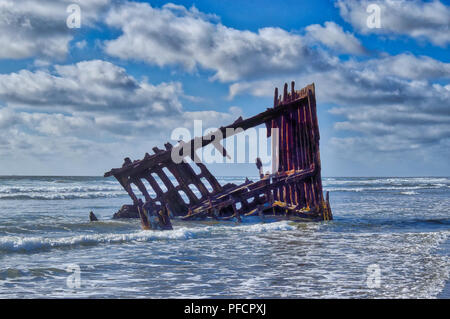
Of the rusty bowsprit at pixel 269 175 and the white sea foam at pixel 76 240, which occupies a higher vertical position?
the rusty bowsprit at pixel 269 175

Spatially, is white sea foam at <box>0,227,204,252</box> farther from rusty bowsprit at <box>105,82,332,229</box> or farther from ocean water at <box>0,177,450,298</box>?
rusty bowsprit at <box>105,82,332,229</box>

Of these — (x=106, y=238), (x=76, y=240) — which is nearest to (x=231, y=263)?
(x=106, y=238)

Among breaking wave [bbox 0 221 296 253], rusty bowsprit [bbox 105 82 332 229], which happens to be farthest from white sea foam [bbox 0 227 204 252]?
rusty bowsprit [bbox 105 82 332 229]

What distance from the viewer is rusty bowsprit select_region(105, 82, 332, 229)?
12367 millimetres

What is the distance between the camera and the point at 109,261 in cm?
746

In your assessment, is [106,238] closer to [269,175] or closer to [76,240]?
[76,240]

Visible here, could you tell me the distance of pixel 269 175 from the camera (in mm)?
12758

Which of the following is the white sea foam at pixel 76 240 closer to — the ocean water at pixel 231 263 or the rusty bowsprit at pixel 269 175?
the ocean water at pixel 231 263

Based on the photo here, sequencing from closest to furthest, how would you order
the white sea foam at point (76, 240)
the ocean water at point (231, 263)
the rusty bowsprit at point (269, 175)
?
the ocean water at point (231, 263)
the white sea foam at point (76, 240)
the rusty bowsprit at point (269, 175)

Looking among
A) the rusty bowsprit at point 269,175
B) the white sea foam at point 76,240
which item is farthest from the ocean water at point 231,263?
the rusty bowsprit at point 269,175

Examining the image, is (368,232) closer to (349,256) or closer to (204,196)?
(349,256)

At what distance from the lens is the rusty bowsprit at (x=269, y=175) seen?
12.4 m

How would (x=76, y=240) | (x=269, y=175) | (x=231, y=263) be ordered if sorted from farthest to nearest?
(x=269, y=175)
(x=76, y=240)
(x=231, y=263)

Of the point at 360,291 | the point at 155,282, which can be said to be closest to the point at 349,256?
the point at 360,291
